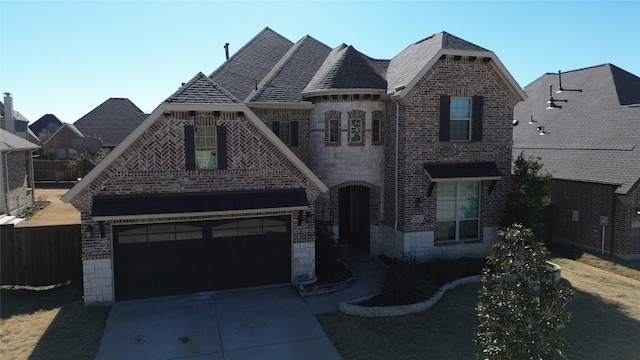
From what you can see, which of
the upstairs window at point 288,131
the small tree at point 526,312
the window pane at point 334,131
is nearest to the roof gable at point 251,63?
the upstairs window at point 288,131

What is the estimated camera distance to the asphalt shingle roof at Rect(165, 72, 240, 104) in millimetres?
12703

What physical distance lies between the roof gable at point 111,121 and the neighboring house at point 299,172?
34.7 meters

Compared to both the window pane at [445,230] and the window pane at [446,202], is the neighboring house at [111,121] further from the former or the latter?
the window pane at [445,230]

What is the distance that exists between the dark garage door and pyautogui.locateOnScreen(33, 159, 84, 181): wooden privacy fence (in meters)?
33.3

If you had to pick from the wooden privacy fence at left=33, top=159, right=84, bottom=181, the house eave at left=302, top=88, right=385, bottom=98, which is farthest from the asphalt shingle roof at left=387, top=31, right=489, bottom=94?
the wooden privacy fence at left=33, top=159, right=84, bottom=181

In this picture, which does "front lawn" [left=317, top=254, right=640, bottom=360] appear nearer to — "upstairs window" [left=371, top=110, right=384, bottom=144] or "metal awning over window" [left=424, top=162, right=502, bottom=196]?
"metal awning over window" [left=424, top=162, right=502, bottom=196]

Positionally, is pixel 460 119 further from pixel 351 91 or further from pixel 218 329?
pixel 218 329

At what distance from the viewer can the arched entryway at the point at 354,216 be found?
18.9 meters

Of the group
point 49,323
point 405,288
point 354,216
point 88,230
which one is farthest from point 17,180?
point 405,288

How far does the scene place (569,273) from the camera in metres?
16.0

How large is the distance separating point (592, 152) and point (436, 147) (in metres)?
9.44

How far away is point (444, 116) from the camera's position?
1570cm

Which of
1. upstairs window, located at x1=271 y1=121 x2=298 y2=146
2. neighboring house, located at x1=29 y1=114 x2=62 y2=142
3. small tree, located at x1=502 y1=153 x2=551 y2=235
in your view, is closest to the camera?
small tree, located at x1=502 y1=153 x2=551 y2=235

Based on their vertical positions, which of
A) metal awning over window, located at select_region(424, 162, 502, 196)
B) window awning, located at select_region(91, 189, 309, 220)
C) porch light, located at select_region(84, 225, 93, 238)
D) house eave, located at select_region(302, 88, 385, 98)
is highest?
house eave, located at select_region(302, 88, 385, 98)
